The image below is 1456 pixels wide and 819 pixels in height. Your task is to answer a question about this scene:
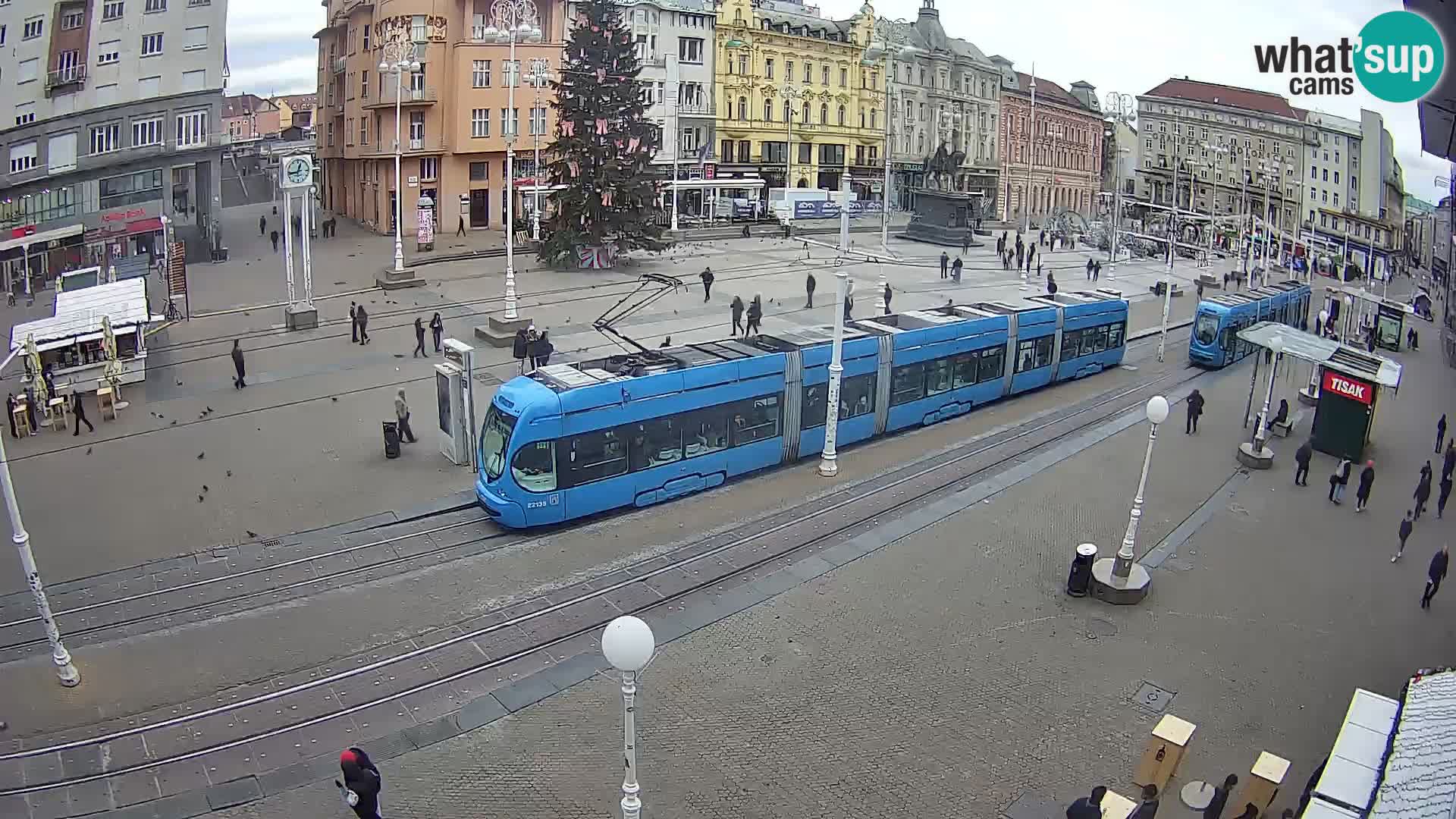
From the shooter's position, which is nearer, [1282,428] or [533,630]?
[533,630]

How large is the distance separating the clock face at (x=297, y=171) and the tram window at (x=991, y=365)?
2193 cm

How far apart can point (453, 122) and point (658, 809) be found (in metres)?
49.4

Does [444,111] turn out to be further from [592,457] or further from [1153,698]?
[1153,698]

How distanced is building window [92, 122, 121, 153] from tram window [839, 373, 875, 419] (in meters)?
32.6

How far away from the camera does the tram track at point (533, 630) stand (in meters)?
11.3

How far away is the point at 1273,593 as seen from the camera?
639 inches

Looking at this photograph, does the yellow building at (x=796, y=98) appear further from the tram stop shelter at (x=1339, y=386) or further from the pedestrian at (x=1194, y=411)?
the tram stop shelter at (x=1339, y=386)

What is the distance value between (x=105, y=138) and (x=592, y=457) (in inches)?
1289

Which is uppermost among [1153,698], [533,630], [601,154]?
[601,154]

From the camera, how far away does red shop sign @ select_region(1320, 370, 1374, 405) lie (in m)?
23.4

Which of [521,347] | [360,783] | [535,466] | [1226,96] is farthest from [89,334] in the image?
[1226,96]

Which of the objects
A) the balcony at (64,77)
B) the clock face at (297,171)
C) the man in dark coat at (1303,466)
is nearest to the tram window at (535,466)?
the man in dark coat at (1303,466)

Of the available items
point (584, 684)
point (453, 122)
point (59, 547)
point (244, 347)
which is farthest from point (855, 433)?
point (453, 122)

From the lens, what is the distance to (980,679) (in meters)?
13.1
